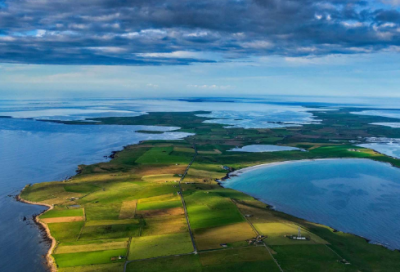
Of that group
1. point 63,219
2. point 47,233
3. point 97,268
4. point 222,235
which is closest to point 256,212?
point 222,235

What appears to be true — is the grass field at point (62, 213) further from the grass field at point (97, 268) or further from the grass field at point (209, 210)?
the grass field at point (97, 268)

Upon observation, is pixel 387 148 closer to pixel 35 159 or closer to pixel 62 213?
pixel 62 213

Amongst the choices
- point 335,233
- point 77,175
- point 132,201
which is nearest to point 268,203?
point 335,233

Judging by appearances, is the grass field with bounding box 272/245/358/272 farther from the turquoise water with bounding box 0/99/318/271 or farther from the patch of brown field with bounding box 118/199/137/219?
the turquoise water with bounding box 0/99/318/271

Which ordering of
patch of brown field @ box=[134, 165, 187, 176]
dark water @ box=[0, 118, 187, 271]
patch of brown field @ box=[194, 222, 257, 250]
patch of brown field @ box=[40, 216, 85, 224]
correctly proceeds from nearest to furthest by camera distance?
patch of brown field @ box=[194, 222, 257, 250], dark water @ box=[0, 118, 187, 271], patch of brown field @ box=[40, 216, 85, 224], patch of brown field @ box=[134, 165, 187, 176]

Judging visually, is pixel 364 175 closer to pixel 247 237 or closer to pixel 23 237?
pixel 247 237

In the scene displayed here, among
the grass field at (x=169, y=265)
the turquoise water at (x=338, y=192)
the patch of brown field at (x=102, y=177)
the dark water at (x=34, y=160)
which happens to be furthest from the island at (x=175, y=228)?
the turquoise water at (x=338, y=192)

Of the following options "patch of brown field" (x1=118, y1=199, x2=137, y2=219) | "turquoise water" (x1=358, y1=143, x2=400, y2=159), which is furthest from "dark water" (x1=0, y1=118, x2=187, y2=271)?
"turquoise water" (x1=358, y1=143, x2=400, y2=159)
